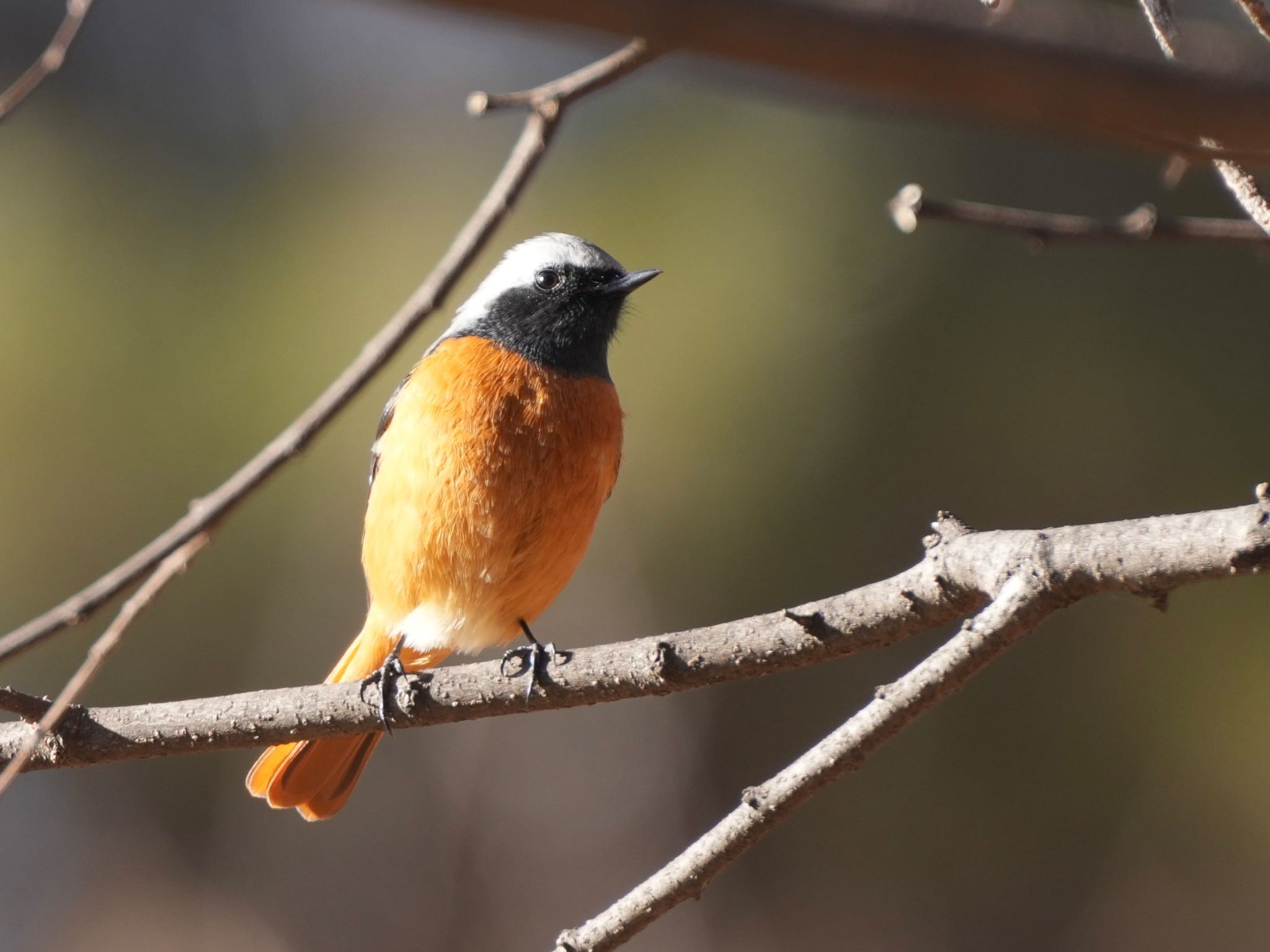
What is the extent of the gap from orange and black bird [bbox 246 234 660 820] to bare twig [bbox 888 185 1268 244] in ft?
7.47

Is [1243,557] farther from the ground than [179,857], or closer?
farther from the ground

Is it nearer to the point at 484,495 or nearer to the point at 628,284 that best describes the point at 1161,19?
the point at 484,495

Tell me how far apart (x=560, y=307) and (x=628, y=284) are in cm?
29

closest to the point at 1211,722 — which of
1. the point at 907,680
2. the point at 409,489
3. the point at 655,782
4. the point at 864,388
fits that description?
the point at 864,388

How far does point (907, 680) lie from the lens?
7.61ft

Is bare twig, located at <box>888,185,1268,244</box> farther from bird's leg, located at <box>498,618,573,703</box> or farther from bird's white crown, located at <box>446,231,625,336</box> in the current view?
bird's white crown, located at <box>446,231,625,336</box>

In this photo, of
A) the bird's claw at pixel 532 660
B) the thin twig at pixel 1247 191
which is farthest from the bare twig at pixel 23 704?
the thin twig at pixel 1247 191

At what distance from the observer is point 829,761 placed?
2.32m

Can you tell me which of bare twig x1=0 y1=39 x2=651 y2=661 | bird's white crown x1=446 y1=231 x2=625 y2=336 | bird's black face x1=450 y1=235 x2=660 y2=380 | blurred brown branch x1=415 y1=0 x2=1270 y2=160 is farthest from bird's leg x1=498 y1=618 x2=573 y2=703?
blurred brown branch x1=415 y1=0 x2=1270 y2=160

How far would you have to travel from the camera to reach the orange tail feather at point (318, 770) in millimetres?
4785

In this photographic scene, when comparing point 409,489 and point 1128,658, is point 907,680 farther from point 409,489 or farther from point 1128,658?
point 1128,658

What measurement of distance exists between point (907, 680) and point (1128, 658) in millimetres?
5555

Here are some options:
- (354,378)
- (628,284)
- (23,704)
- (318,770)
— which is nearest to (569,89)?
(354,378)

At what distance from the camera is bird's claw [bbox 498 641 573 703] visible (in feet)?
10.1
